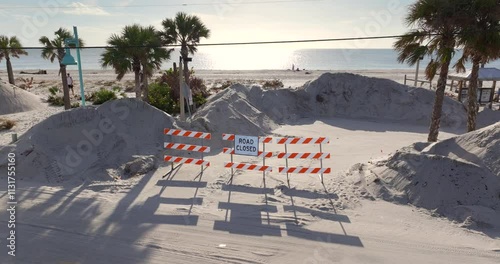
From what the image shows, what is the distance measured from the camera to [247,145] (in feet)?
34.9

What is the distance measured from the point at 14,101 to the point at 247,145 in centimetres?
1902

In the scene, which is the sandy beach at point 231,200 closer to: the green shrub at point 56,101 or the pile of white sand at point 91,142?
the pile of white sand at point 91,142

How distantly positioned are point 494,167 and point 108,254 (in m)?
9.65

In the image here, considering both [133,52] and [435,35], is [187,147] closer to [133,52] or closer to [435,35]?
[133,52]

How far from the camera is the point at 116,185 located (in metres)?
10.1

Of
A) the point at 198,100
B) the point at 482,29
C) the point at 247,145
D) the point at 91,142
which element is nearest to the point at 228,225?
the point at 247,145

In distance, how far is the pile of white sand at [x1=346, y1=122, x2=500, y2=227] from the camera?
8.27m

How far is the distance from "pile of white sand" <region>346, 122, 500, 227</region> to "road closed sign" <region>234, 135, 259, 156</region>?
10.3 feet

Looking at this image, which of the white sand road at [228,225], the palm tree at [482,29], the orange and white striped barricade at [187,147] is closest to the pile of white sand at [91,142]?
the white sand road at [228,225]

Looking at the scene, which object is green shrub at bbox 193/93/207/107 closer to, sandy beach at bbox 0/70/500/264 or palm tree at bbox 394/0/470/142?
sandy beach at bbox 0/70/500/264

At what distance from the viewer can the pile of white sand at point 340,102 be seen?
60.7 feet

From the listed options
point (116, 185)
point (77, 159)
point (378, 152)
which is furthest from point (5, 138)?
point (378, 152)

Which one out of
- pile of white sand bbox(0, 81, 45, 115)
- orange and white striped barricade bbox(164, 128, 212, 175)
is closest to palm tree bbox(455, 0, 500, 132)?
orange and white striped barricade bbox(164, 128, 212, 175)

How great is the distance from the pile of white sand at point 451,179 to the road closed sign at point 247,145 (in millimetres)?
3142
